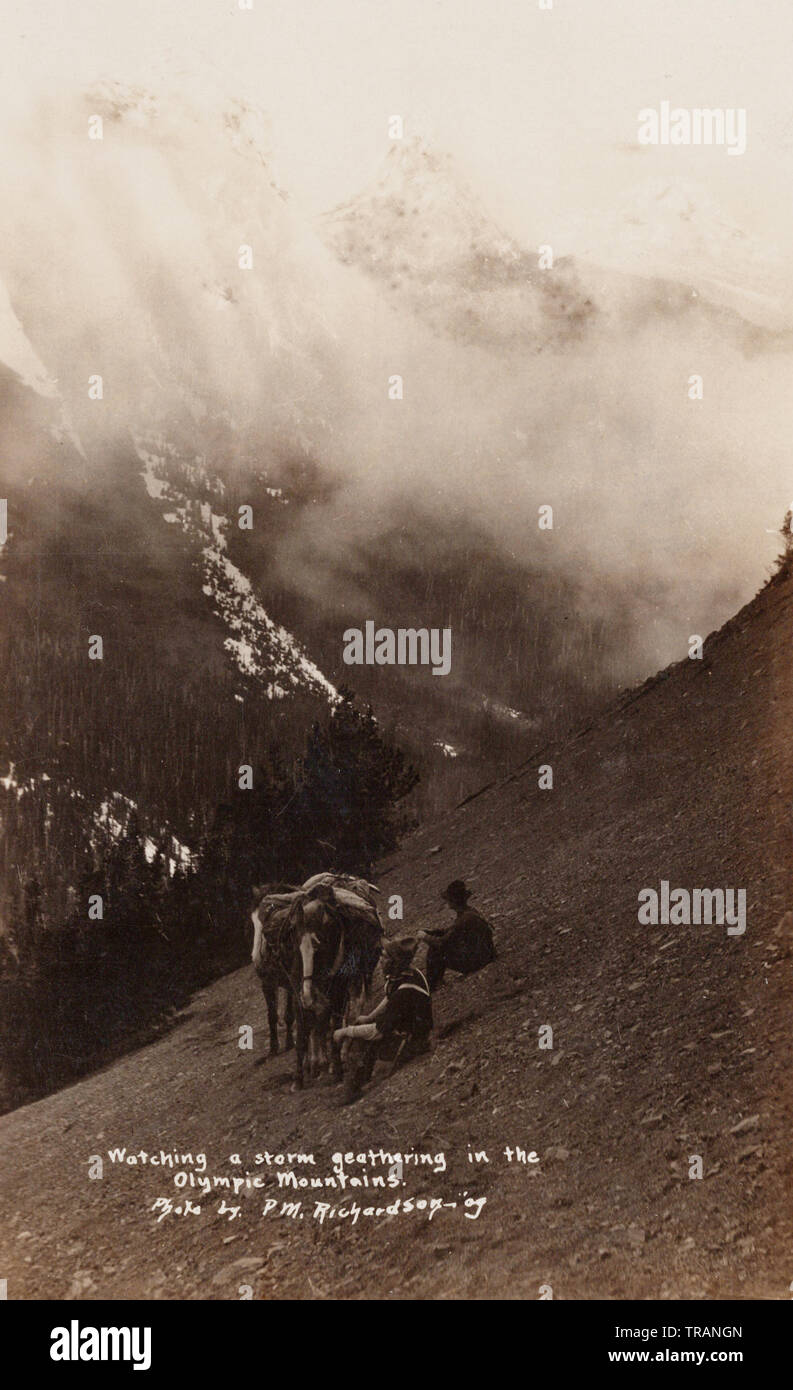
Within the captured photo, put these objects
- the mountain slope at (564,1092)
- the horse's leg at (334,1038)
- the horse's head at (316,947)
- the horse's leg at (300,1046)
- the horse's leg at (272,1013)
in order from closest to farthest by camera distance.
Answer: the mountain slope at (564,1092) → the horse's leg at (334,1038) → the horse's leg at (300,1046) → the horse's head at (316,947) → the horse's leg at (272,1013)

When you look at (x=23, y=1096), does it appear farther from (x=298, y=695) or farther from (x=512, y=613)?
(x=512, y=613)

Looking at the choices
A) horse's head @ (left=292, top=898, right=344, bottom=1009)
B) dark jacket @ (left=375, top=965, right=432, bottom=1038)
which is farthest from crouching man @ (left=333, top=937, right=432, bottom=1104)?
horse's head @ (left=292, top=898, right=344, bottom=1009)

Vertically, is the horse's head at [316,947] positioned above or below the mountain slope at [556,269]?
below

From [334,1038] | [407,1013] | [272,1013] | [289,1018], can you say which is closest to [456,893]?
[407,1013]

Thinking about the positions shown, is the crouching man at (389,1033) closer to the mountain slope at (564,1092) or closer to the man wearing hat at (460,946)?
the mountain slope at (564,1092)

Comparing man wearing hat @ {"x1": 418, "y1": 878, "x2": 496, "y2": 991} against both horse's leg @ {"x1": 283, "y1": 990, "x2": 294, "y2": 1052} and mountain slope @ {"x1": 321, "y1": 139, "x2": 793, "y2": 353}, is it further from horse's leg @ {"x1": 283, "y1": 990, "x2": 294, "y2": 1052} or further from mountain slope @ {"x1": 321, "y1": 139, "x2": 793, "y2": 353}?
mountain slope @ {"x1": 321, "y1": 139, "x2": 793, "y2": 353}

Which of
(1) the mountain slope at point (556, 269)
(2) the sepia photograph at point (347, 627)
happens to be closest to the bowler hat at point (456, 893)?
(2) the sepia photograph at point (347, 627)

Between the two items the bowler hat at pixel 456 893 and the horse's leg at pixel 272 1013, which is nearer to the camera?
the horse's leg at pixel 272 1013
